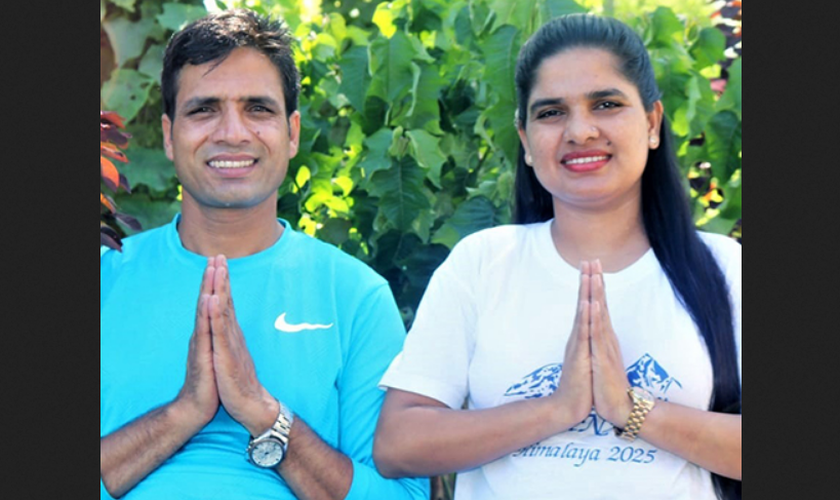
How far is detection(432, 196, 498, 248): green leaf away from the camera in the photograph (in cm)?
335

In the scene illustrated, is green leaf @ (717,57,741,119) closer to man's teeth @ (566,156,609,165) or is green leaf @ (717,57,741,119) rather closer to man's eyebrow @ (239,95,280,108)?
man's teeth @ (566,156,609,165)

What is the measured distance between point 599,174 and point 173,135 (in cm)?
111

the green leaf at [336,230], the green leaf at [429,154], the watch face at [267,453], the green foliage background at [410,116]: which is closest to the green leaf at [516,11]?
the green foliage background at [410,116]

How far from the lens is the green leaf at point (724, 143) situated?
346cm

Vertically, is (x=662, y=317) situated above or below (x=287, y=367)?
above

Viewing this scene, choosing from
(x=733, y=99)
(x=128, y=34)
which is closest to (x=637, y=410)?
(x=733, y=99)

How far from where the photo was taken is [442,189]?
362 cm

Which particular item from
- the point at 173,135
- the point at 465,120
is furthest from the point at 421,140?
the point at 173,135

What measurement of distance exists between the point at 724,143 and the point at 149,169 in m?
1.88

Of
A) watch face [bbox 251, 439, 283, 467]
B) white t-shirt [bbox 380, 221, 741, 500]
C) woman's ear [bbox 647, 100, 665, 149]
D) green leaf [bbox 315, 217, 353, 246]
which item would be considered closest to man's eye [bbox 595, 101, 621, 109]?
woman's ear [bbox 647, 100, 665, 149]

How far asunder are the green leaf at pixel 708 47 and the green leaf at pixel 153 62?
5.86 ft

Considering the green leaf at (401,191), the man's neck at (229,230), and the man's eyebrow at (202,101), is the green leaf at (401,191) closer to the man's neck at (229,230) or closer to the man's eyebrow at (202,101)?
the man's neck at (229,230)

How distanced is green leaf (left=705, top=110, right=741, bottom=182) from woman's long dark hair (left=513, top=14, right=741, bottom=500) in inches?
30.5

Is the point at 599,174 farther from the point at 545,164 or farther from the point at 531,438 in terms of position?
the point at 531,438
